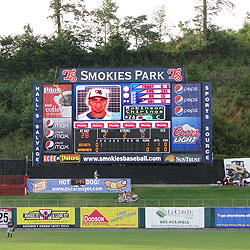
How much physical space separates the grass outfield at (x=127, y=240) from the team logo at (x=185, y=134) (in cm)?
1089

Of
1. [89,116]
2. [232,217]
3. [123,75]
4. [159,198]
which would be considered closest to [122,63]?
[123,75]

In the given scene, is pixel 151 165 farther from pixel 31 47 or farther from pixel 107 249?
pixel 31 47

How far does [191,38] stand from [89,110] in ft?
134

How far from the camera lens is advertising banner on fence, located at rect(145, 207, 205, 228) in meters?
36.6

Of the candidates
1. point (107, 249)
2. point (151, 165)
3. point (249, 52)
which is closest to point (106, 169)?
point (151, 165)

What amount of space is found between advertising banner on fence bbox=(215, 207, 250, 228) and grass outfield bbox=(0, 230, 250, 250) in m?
1.23

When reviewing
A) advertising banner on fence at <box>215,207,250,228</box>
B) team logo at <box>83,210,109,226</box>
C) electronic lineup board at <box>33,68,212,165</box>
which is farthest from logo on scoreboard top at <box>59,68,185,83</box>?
advertising banner on fence at <box>215,207,250,228</box>

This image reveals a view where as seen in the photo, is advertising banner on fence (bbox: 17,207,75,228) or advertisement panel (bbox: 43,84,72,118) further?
advertisement panel (bbox: 43,84,72,118)

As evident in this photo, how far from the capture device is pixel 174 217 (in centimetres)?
3675

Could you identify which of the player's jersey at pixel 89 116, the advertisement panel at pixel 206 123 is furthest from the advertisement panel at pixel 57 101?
the advertisement panel at pixel 206 123

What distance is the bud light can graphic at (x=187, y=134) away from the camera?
44.6m

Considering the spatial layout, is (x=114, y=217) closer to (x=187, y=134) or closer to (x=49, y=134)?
(x=187, y=134)

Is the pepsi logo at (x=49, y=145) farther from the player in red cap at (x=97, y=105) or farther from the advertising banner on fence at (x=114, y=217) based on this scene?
the advertising banner on fence at (x=114, y=217)

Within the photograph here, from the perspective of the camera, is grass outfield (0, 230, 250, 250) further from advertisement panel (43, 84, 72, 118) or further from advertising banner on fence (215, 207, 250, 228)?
advertisement panel (43, 84, 72, 118)
